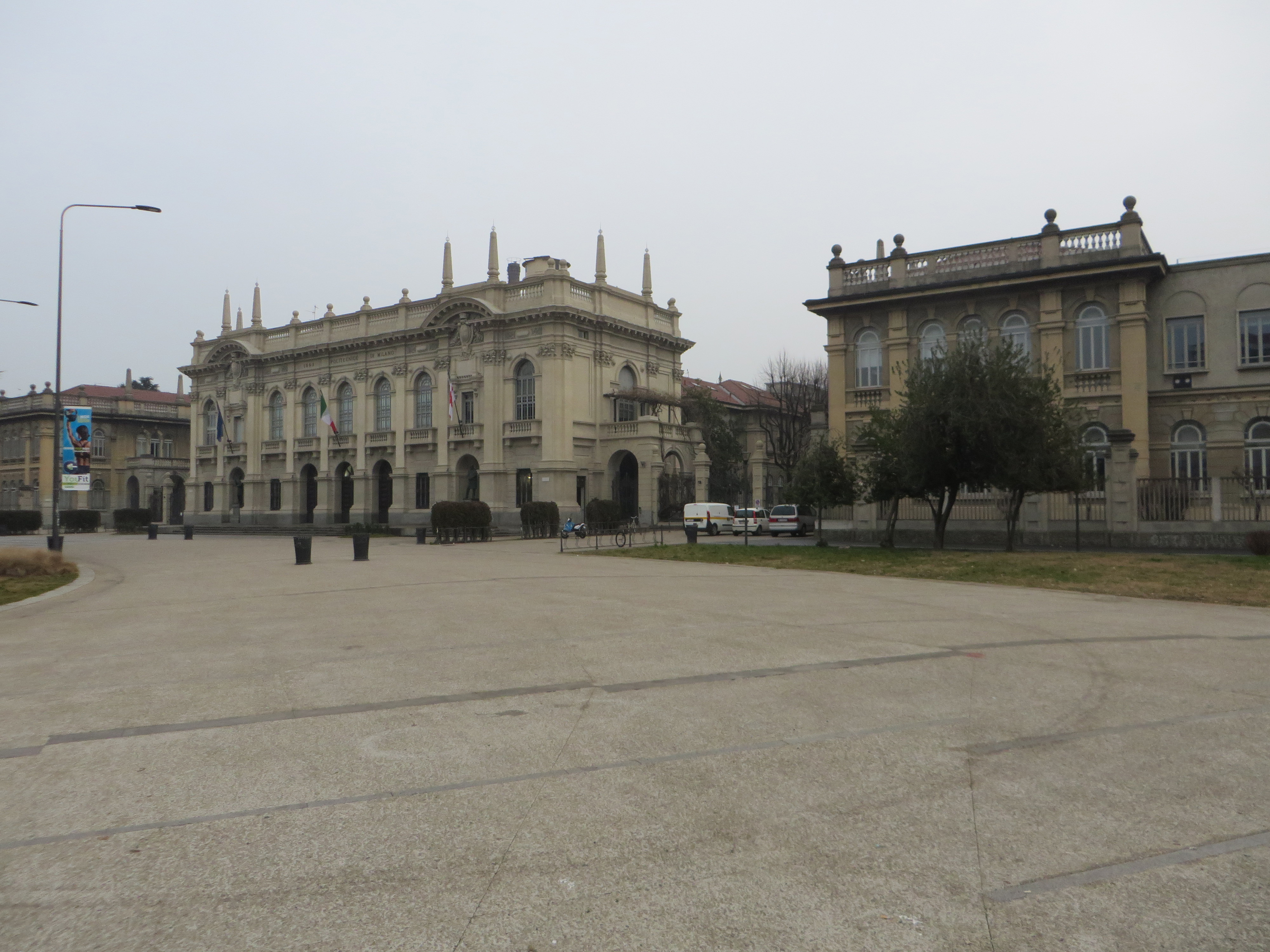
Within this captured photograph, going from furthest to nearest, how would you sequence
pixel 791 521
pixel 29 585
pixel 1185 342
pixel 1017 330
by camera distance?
pixel 791 521 → pixel 1017 330 → pixel 1185 342 → pixel 29 585

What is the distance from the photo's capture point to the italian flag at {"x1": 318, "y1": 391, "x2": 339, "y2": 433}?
5191 cm

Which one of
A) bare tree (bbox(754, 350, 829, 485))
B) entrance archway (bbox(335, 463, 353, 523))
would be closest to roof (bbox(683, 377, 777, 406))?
bare tree (bbox(754, 350, 829, 485))

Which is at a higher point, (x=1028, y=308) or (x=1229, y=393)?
(x=1028, y=308)

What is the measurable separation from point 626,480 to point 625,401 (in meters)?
4.72

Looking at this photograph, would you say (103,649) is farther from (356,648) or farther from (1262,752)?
(1262,752)

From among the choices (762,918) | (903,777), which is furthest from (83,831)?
(903,777)

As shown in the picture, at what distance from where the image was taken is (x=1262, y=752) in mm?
5754

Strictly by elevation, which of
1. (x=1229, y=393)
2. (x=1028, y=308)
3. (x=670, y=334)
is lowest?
(x=1229, y=393)

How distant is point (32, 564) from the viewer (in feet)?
66.5

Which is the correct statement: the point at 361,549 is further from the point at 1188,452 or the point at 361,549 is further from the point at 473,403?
the point at 1188,452

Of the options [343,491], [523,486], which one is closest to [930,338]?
[523,486]

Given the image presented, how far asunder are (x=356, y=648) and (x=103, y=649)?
9.86ft

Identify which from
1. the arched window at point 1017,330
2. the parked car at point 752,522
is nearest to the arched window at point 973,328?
the arched window at point 1017,330

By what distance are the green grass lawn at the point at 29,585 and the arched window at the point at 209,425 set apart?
159 ft
